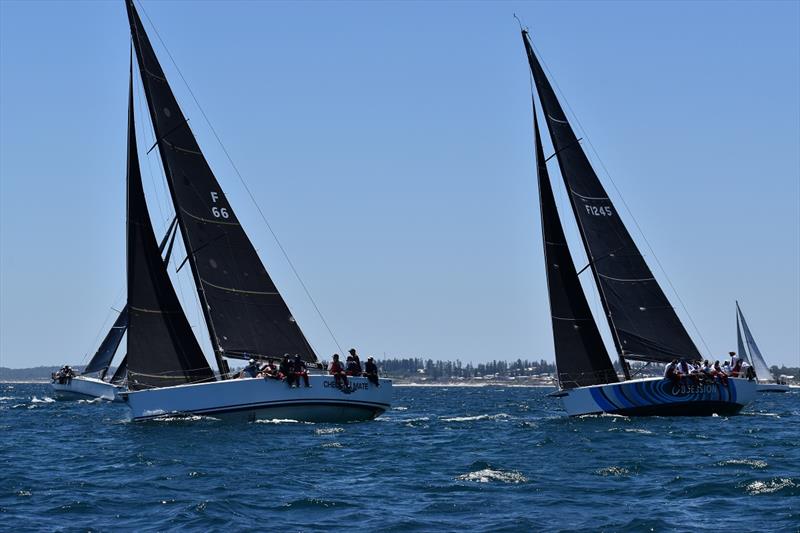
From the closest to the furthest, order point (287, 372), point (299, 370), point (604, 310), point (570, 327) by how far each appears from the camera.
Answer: point (287, 372), point (299, 370), point (570, 327), point (604, 310)

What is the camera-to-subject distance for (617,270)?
37.2 meters

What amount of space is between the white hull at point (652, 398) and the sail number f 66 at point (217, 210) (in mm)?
11838

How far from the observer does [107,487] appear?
786 inches

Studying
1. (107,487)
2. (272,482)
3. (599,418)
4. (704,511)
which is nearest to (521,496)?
(704,511)

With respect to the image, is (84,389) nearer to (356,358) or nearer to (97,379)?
(97,379)

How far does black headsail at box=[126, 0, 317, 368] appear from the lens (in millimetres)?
34781

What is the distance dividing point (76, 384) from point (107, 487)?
51.7 meters

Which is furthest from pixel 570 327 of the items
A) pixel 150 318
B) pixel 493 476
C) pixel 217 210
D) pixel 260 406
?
pixel 493 476

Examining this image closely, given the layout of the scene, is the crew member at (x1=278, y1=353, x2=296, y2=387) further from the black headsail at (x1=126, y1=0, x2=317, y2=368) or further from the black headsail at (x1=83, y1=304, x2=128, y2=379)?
the black headsail at (x1=83, y1=304, x2=128, y2=379)

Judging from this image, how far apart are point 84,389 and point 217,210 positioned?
36.2m

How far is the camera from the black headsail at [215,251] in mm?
34781

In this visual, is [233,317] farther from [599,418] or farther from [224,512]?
[224,512]

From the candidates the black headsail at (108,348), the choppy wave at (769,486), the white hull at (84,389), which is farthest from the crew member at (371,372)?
the black headsail at (108,348)

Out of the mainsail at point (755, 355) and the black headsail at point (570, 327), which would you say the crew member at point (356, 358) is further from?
the mainsail at point (755, 355)
